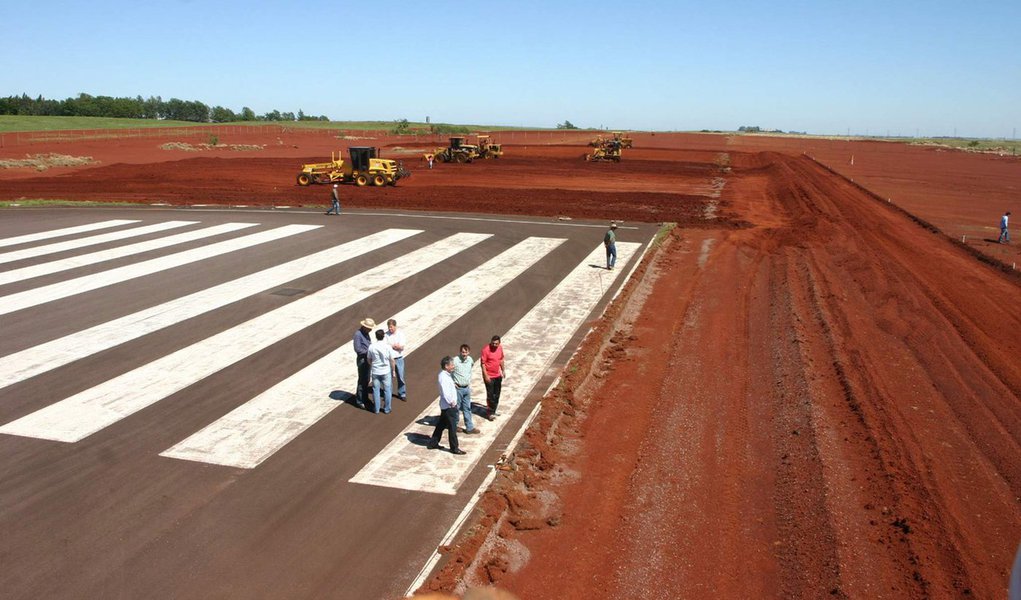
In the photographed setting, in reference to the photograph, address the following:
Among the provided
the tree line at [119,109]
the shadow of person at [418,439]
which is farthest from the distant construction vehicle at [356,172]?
the tree line at [119,109]

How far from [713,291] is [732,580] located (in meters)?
13.6

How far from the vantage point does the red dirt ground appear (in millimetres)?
7984

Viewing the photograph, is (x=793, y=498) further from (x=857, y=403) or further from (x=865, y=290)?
(x=865, y=290)

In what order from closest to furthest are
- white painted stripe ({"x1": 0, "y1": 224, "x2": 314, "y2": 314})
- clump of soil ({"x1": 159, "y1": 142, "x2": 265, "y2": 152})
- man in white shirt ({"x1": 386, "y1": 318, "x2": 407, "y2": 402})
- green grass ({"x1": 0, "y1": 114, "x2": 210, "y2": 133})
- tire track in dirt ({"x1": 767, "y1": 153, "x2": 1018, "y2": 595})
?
tire track in dirt ({"x1": 767, "y1": 153, "x2": 1018, "y2": 595}) < man in white shirt ({"x1": 386, "y1": 318, "x2": 407, "y2": 402}) < white painted stripe ({"x1": 0, "y1": 224, "x2": 314, "y2": 314}) < clump of soil ({"x1": 159, "y1": 142, "x2": 265, "y2": 152}) < green grass ({"x1": 0, "y1": 114, "x2": 210, "y2": 133})

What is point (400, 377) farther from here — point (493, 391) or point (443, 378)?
point (443, 378)

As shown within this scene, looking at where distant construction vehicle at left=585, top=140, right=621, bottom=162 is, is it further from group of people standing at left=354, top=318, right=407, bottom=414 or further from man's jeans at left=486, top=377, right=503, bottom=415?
man's jeans at left=486, top=377, right=503, bottom=415

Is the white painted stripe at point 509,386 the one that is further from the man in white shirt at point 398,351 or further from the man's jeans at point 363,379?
the man's jeans at point 363,379

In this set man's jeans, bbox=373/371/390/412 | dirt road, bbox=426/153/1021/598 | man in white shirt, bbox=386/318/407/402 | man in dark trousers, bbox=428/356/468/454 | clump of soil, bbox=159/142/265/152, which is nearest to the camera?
dirt road, bbox=426/153/1021/598

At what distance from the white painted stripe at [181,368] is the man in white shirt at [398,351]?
12.9 ft

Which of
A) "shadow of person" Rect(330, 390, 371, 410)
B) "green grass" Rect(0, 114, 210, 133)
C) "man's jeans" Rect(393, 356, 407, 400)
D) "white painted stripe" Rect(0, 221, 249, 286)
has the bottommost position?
"shadow of person" Rect(330, 390, 371, 410)

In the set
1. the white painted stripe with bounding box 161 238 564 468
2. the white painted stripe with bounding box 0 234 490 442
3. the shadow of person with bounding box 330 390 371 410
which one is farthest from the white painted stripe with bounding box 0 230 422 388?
the shadow of person with bounding box 330 390 371 410

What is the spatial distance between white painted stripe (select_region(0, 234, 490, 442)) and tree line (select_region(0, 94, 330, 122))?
5773 inches

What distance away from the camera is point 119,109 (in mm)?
161250

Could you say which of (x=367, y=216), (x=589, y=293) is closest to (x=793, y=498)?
(x=589, y=293)
